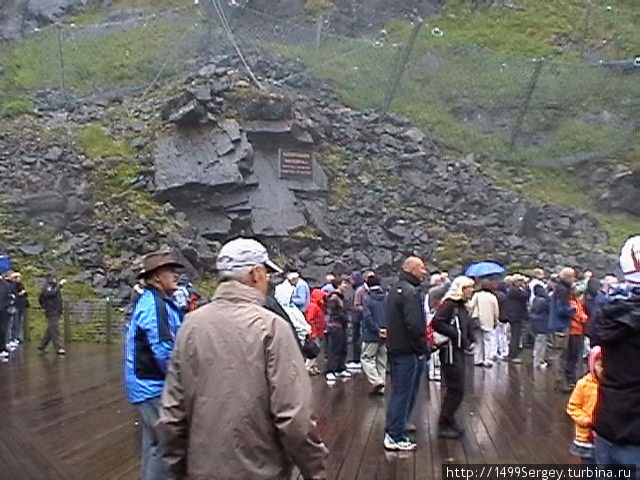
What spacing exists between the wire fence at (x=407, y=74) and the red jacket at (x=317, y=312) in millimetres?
14282

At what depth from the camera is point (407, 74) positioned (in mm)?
28531

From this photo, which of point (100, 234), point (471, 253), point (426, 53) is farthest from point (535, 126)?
point (100, 234)

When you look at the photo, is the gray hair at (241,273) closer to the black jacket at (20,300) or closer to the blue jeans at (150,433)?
the blue jeans at (150,433)

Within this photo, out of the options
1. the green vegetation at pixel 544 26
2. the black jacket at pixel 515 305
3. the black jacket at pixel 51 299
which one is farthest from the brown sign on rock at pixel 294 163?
the green vegetation at pixel 544 26

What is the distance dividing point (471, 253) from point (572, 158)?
578 cm

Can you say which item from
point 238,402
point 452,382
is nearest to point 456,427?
point 452,382

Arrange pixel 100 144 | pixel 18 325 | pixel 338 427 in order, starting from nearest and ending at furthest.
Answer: pixel 338 427 < pixel 18 325 < pixel 100 144

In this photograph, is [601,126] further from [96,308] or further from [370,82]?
[96,308]

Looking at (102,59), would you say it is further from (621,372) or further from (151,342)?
(621,372)

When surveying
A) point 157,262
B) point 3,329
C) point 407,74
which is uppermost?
point 407,74

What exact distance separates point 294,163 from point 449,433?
1720 centimetres

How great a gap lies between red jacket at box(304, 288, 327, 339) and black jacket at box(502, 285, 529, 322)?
13.2 feet

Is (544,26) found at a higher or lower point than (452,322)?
higher

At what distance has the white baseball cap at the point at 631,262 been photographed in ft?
12.5
